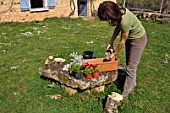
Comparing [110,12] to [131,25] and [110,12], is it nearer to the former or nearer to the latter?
[110,12]

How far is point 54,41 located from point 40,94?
160 inches

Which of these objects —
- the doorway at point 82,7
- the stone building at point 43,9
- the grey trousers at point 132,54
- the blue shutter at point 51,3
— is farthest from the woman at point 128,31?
the doorway at point 82,7

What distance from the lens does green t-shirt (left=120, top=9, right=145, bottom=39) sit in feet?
11.5

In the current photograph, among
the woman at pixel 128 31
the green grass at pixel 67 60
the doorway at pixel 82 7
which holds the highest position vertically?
the doorway at pixel 82 7

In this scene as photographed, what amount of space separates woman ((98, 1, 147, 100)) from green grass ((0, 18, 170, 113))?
64 cm

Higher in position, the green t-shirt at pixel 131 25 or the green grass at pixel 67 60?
the green t-shirt at pixel 131 25

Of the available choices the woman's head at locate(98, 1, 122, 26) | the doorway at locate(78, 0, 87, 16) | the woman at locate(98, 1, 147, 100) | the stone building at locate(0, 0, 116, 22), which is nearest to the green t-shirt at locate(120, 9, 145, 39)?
the woman at locate(98, 1, 147, 100)

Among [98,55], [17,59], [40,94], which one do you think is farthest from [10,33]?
[40,94]

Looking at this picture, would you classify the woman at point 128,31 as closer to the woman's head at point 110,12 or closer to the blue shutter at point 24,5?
the woman's head at point 110,12

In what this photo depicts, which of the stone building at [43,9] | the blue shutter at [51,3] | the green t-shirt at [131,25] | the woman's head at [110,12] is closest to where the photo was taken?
the woman's head at [110,12]

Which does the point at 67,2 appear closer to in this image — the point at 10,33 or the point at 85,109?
the point at 10,33

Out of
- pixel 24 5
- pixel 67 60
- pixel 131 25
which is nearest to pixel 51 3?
pixel 24 5

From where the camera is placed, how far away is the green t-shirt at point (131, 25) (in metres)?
3.49

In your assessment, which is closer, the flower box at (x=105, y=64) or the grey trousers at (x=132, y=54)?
the grey trousers at (x=132, y=54)
